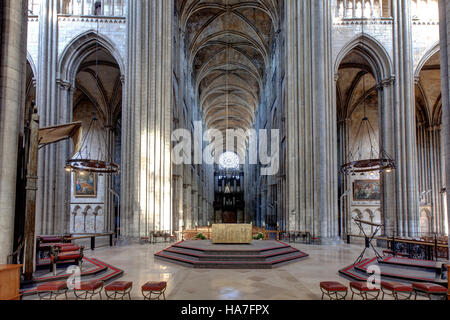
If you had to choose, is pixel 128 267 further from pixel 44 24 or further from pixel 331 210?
pixel 44 24

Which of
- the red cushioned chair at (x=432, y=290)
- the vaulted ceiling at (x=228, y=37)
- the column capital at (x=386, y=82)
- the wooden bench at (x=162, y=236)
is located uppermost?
the vaulted ceiling at (x=228, y=37)

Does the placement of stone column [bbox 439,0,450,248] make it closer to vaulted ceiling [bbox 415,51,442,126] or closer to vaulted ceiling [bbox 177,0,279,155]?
vaulted ceiling [bbox 415,51,442,126]

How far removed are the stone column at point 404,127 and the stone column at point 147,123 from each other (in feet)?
40.9

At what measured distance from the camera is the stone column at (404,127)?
1816 centimetres

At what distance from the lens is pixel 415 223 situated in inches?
709

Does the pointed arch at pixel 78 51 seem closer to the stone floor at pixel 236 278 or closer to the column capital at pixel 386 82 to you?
the stone floor at pixel 236 278

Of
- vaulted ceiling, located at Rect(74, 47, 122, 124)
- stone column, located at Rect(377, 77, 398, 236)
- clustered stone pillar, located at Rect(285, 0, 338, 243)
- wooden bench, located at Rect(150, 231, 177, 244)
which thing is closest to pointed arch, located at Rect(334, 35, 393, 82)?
stone column, located at Rect(377, 77, 398, 236)

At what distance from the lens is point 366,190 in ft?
94.3

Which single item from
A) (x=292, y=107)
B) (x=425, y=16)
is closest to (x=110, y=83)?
(x=292, y=107)

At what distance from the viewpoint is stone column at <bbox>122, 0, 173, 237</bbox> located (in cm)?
1892

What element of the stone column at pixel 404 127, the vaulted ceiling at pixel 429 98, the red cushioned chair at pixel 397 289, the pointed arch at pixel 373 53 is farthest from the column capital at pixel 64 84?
the vaulted ceiling at pixel 429 98

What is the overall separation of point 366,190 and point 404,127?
11.1m

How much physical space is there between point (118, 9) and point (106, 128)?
438 inches

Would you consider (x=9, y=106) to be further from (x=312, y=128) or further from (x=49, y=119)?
(x=312, y=128)
